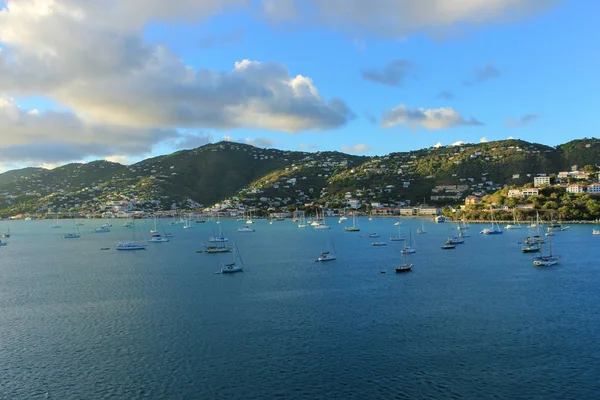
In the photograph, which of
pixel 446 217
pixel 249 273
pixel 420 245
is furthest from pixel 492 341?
pixel 446 217

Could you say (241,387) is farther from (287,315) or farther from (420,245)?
(420,245)

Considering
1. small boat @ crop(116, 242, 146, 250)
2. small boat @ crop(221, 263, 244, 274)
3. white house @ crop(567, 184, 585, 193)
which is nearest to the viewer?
small boat @ crop(221, 263, 244, 274)

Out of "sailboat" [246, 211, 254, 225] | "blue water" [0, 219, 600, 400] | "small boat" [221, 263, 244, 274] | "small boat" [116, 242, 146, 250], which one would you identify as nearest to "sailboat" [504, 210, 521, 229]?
"blue water" [0, 219, 600, 400]

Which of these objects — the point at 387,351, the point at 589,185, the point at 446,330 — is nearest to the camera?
the point at 387,351

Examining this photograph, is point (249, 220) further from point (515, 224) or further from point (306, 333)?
point (306, 333)

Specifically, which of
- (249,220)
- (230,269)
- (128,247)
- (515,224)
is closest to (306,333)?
(230,269)

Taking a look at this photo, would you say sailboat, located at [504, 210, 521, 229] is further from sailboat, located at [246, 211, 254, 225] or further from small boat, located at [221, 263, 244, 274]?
small boat, located at [221, 263, 244, 274]

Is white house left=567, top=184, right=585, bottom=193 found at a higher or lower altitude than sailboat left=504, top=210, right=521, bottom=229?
higher

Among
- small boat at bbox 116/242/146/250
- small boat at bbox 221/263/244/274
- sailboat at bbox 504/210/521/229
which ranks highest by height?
sailboat at bbox 504/210/521/229

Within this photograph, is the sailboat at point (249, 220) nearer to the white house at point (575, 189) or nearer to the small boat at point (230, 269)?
the small boat at point (230, 269)
